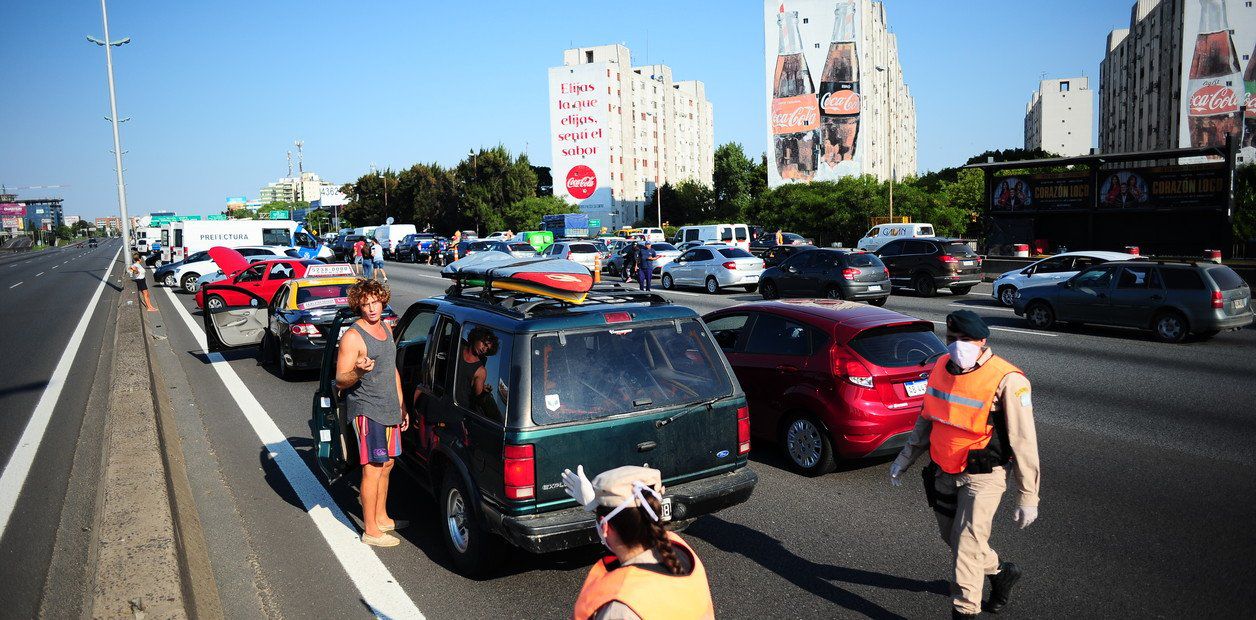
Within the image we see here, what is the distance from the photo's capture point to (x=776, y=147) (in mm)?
88562

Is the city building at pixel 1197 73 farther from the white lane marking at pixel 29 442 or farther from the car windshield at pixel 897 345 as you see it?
the white lane marking at pixel 29 442

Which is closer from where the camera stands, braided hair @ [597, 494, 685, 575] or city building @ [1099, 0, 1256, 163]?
braided hair @ [597, 494, 685, 575]

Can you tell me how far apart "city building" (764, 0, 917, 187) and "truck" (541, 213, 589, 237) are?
27.5 meters

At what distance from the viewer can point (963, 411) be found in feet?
13.5

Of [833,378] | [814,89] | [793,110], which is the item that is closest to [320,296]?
[833,378]

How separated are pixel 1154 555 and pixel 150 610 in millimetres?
5977

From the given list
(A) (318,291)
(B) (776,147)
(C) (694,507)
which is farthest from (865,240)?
(B) (776,147)

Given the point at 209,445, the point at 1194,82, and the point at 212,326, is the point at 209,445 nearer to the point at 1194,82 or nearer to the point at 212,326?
the point at 212,326

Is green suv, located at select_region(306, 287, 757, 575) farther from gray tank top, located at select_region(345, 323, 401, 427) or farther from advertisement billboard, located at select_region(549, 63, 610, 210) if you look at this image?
advertisement billboard, located at select_region(549, 63, 610, 210)

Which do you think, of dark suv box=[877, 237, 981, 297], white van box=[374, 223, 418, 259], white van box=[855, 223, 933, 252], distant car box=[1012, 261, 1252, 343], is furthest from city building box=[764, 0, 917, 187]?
distant car box=[1012, 261, 1252, 343]

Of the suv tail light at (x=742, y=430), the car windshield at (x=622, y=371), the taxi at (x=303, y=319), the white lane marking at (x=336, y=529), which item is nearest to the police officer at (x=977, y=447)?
the suv tail light at (x=742, y=430)

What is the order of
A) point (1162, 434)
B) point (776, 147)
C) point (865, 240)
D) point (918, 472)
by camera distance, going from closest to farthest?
1. point (918, 472)
2. point (1162, 434)
3. point (865, 240)
4. point (776, 147)

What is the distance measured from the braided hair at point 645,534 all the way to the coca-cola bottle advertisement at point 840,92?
290 ft

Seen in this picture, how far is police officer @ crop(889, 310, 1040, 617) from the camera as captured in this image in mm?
4023
